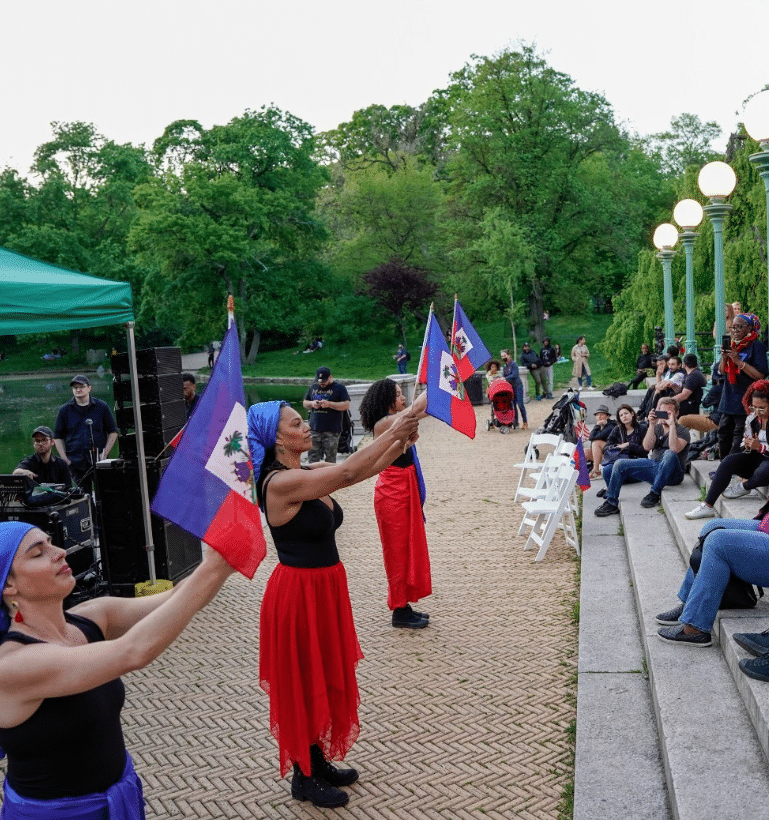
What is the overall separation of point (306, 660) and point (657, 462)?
7380mm

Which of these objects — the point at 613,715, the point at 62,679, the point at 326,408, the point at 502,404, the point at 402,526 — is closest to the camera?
the point at 62,679

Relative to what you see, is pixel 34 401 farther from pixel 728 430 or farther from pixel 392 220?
pixel 728 430

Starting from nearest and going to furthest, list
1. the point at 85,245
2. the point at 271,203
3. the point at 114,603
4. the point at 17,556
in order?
1. the point at 17,556
2. the point at 114,603
3. the point at 271,203
4. the point at 85,245

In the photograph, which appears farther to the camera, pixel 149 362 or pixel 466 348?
pixel 149 362

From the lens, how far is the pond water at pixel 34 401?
25375 mm

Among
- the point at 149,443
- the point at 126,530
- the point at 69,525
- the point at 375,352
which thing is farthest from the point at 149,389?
the point at 375,352

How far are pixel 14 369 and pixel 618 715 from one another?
2437 inches

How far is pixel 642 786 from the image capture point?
14.5 ft

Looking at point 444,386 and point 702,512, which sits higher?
point 444,386

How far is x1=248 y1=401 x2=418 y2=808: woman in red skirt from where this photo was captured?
167 inches

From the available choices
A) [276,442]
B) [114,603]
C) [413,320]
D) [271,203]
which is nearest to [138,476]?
[276,442]

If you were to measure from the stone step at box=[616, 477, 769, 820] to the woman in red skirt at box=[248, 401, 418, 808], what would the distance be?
169 centimetres

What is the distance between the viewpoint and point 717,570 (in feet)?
17.4

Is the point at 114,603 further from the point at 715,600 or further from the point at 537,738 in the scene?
the point at 715,600
